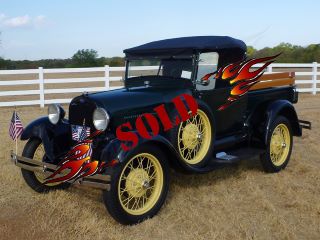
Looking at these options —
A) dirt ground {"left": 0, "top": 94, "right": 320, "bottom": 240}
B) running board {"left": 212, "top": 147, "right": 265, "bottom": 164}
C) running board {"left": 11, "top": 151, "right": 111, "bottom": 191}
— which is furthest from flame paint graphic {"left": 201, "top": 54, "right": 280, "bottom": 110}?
running board {"left": 11, "top": 151, "right": 111, "bottom": 191}

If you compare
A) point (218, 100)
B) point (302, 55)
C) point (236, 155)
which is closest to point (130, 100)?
point (218, 100)

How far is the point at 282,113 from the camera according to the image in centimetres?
587

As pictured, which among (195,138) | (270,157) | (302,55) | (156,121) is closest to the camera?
(156,121)

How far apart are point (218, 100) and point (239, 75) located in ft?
1.81

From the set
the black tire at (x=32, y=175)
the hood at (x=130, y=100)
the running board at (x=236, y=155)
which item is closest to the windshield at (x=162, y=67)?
the hood at (x=130, y=100)

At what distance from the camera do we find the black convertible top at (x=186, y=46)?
4801mm

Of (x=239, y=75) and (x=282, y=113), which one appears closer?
(x=239, y=75)

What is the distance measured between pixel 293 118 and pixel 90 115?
325cm

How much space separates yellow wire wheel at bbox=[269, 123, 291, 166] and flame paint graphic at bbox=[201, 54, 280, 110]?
817 mm

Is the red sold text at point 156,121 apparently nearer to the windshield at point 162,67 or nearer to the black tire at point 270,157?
the windshield at point 162,67

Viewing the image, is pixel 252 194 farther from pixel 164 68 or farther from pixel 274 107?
pixel 164 68

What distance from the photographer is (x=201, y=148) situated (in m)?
4.75

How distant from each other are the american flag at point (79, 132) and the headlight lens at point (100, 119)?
0.78 ft

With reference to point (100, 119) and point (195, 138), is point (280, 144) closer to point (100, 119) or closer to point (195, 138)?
point (195, 138)
